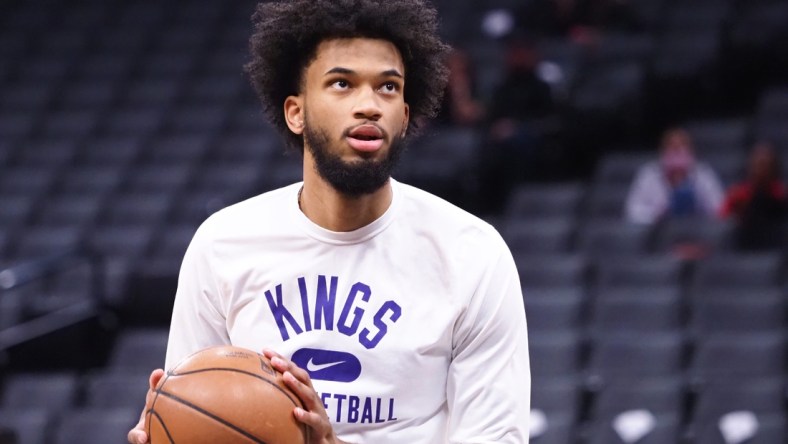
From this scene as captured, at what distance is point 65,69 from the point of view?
38.0 feet

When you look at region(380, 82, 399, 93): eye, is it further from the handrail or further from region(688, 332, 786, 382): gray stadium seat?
the handrail

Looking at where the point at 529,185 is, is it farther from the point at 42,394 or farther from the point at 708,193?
the point at 42,394

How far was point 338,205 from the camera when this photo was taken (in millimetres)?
3279

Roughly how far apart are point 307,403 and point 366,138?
0.63m

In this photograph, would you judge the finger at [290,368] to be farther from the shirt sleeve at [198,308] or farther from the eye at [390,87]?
the eye at [390,87]

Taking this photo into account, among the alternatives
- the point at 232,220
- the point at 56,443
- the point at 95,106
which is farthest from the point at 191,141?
the point at 232,220

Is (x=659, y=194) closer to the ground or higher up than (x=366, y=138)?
closer to the ground

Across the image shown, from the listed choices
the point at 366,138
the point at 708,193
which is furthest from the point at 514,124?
the point at 366,138

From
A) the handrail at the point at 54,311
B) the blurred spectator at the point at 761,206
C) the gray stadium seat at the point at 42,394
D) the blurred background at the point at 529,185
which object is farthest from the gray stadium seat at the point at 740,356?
the handrail at the point at 54,311

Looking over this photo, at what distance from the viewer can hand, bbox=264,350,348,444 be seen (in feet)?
9.37

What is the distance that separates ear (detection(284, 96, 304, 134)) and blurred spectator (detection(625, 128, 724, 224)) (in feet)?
18.5

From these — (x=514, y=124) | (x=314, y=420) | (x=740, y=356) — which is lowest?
(x=740, y=356)

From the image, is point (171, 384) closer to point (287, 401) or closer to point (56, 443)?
point (287, 401)

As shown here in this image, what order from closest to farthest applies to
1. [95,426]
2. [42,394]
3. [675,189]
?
[95,426] → [42,394] → [675,189]
